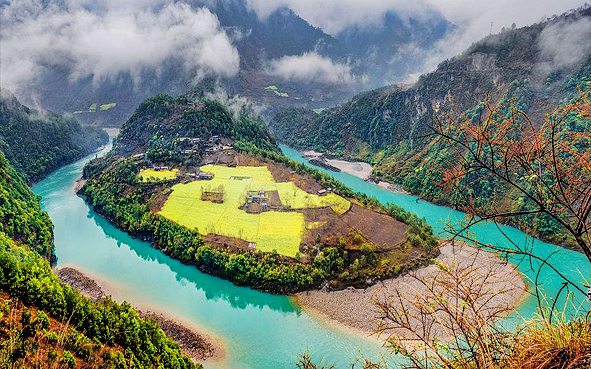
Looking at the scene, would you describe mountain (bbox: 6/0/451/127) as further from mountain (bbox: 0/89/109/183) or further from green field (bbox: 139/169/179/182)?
green field (bbox: 139/169/179/182)

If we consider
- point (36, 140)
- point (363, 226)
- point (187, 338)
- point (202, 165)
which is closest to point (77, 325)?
point (187, 338)

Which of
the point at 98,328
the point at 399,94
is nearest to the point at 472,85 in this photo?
the point at 399,94

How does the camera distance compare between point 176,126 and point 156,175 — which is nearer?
point 156,175

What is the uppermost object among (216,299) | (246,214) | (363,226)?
(363,226)

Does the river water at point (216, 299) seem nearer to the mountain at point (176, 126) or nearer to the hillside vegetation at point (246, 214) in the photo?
the hillside vegetation at point (246, 214)

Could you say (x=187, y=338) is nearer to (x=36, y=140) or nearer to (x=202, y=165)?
(x=202, y=165)

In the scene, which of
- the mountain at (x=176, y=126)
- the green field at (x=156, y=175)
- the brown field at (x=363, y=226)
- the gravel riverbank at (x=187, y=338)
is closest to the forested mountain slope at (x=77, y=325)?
the gravel riverbank at (x=187, y=338)
